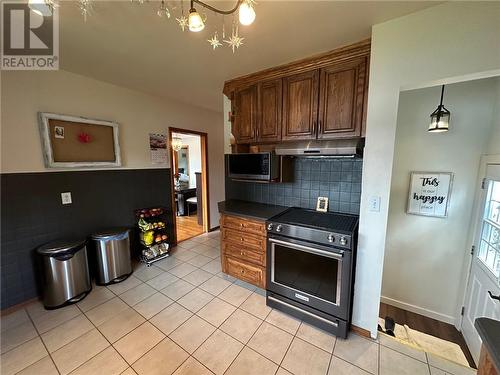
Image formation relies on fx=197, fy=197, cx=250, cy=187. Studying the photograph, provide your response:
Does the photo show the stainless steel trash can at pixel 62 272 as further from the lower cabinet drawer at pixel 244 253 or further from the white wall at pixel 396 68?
the white wall at pixel 396 68

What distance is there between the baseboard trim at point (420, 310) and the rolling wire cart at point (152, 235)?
3.42 m

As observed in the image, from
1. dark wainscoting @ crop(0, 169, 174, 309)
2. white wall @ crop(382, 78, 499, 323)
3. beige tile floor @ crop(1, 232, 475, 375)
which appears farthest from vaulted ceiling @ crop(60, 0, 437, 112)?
beige tile floor @ crop(1, 232, 475, 375)

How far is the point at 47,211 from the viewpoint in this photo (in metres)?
2.19

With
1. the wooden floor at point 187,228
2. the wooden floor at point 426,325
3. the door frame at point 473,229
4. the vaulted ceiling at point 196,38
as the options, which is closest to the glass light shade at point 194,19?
the vaulted ceiling at point 196,38

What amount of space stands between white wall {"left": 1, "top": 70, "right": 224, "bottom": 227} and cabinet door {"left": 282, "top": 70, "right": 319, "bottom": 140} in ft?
6.94

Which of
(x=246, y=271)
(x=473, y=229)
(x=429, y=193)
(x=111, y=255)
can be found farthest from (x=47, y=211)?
(x=473, y=229)

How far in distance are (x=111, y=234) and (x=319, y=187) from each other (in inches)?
101

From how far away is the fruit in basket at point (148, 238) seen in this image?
115 inches

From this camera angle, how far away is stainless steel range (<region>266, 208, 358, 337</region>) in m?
1.65

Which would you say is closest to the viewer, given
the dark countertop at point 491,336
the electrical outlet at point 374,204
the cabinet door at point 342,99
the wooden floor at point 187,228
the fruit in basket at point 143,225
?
the dark countertop at point 491,336

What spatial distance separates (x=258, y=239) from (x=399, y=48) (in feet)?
6.54

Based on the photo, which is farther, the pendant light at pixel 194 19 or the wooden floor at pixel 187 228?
the wooden floor at pixel 187 228

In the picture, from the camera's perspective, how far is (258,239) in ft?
7.00

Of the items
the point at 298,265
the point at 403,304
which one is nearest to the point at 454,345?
the point at 403,304
